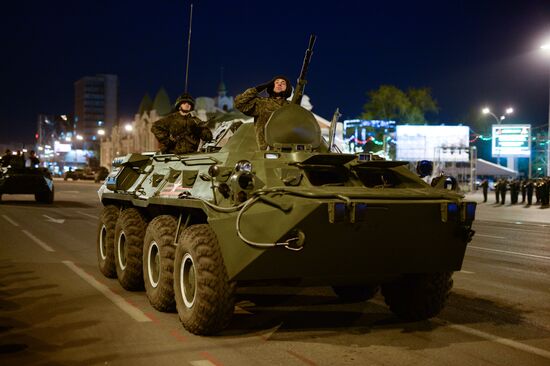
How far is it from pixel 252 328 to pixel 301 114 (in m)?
2.21

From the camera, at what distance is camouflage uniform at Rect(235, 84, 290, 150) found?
26.2 ft

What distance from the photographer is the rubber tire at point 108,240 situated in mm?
10039

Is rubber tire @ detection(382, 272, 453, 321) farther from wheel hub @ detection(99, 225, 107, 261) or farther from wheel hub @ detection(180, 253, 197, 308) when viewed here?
wheel hub @ detection(99, 225, 107, 261)

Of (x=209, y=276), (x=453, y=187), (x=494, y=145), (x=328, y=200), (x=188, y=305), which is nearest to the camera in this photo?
(x=328, y=200)

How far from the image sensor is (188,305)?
22.5 feet

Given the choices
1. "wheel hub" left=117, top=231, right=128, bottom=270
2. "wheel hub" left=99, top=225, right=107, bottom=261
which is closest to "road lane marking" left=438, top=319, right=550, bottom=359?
"wheel hub" left=117, top=231, right=128, bottom=270

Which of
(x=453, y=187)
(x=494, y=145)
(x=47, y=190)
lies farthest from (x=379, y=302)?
(x=494, y=145)

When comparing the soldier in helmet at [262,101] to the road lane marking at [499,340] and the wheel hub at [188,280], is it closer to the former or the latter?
the wheel hub at [188,280]

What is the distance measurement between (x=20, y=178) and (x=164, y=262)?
22.8 meters

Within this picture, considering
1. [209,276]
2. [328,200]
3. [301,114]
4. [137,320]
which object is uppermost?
[301,114]

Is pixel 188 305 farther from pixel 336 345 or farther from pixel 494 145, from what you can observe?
pixel 494 145

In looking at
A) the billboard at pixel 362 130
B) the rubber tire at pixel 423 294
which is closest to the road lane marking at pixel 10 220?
the rubber tire at pixel 423 294

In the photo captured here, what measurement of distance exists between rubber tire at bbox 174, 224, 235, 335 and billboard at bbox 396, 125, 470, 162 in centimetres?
4682

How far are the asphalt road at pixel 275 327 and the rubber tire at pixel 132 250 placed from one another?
0.56 feet
